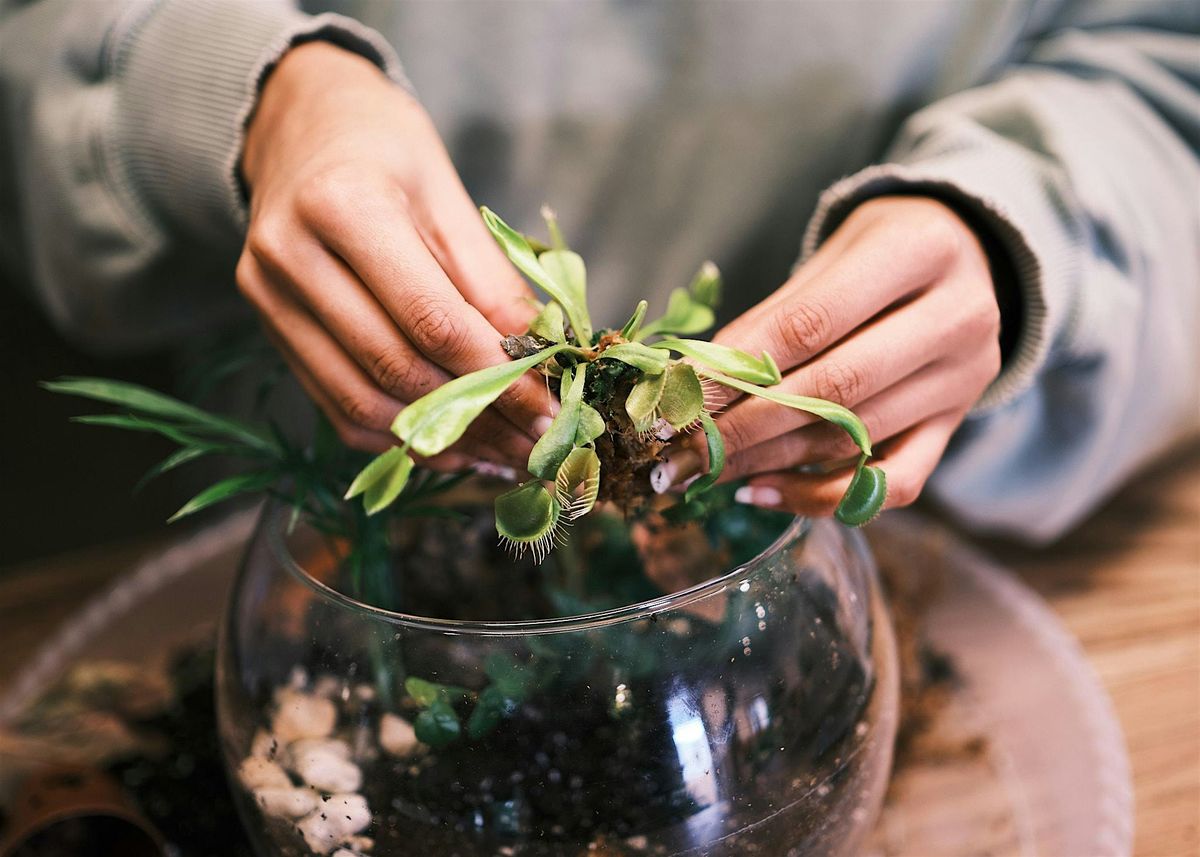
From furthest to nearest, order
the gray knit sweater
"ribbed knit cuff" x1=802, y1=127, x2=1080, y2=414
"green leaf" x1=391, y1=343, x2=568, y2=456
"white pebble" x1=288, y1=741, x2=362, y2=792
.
→ 1. the gray knit sweater
2. "ribbed knit cuff" x1=802, y1=127, x2=1080, y2=414
3. "white pebble" x1=288, y1=741, x2=362, y2=792
4. "green leaf" x1=391, y1=343, x2=568, y2=456

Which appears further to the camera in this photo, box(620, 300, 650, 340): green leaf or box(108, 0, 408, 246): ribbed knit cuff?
box(108, 0, 408, 246): ribbed knit cuff

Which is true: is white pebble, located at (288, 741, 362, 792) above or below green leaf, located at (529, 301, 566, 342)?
below

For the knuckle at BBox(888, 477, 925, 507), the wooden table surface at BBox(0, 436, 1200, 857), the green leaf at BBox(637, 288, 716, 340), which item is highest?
the green leaf at BBox(637, 288, 716, 340)

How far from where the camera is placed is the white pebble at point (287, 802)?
0.37 m

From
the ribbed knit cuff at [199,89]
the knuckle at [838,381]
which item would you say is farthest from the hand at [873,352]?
the ribbed knit cuff at [199,89]

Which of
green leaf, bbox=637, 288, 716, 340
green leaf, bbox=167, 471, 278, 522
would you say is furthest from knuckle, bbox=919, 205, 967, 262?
green leaf, bbox=167, 471, 278, 522

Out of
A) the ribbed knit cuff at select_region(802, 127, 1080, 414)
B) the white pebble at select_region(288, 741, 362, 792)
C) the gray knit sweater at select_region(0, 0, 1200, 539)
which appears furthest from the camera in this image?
the gray knit sweater at select_region(0, 0, 1200, 539)

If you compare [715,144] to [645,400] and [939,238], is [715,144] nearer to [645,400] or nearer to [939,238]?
[939,238]

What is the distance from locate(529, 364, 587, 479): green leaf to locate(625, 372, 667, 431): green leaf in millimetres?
17

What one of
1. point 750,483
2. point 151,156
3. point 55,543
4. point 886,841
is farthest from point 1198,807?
point 55,543

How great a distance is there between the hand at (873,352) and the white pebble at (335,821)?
0.20m

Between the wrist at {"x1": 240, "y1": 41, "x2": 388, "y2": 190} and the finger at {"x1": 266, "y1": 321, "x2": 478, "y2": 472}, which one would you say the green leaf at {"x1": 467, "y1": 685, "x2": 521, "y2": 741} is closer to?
the finger at {"x1": 266, "y1": 321, "x2": 478, "y2": 472}

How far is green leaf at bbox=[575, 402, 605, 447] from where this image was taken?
0.29m

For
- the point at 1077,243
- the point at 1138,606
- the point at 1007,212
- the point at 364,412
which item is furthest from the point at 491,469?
the point at 1138,606
